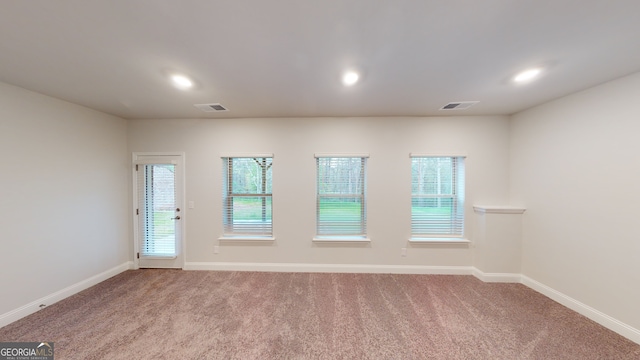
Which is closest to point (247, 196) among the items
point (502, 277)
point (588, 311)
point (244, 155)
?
point (244, 155)

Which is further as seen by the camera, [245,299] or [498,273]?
[498,273]

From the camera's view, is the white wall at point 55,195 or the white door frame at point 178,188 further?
the white door frame at point 178,188

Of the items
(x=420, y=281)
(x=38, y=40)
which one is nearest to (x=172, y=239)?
(x=38, y=40)

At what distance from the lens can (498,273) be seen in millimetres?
3064

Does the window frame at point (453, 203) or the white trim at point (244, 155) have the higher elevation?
the white trim at point (244, 155)

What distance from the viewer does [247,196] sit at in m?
3.53

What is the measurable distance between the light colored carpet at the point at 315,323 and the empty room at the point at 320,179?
0.09 ft

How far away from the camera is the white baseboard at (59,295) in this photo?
2.19 m

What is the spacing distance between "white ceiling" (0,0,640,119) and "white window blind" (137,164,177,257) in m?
1.32

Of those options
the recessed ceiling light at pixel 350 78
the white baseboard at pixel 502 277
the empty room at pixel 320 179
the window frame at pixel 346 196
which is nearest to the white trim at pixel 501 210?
the empty room at pixel 320 179

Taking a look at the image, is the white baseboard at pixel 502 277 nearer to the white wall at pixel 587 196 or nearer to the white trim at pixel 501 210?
the white wall at pixel 587 196

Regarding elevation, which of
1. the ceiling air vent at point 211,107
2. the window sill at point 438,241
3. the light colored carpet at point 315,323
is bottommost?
the light colored carpet at point 315,323

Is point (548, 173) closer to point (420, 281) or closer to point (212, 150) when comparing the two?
point (420, 281)

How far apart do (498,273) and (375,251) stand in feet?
5.92
